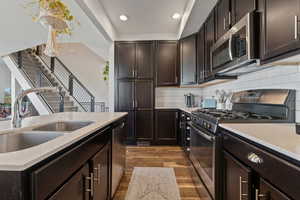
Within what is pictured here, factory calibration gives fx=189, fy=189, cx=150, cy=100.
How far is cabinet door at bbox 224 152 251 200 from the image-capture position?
1.08 meters

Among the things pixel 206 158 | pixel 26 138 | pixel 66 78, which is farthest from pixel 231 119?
pixel 66 78

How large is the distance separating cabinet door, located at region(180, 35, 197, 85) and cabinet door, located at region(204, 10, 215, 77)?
73 cm

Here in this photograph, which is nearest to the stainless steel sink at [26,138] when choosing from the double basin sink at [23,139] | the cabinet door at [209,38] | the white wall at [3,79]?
the double basin sink at [23,139]

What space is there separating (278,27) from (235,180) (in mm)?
1107

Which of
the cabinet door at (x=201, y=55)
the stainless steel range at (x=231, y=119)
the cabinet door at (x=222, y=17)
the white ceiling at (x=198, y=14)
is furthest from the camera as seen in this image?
the cabinet door at (x=201, y=55)

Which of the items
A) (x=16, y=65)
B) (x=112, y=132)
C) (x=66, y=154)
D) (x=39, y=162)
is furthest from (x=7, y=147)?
(x=16, y=65)

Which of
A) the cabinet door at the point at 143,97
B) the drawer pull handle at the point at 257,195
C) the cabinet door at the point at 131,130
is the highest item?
the cabinet door at the point at 143,97

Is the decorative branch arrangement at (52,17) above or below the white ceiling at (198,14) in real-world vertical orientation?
below

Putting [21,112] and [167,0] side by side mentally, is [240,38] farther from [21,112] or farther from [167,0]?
[21,112]

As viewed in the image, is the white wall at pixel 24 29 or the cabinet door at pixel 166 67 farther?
the cabinet door at pixel 166 67

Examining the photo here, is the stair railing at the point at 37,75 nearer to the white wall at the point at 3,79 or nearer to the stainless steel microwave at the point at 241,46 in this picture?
the white wall at the point at 3,79

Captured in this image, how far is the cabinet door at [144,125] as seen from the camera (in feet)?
14.4

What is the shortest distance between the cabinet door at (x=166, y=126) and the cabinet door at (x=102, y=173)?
2.67 m

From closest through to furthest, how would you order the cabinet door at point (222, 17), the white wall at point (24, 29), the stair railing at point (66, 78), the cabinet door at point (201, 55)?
the cabinet door at point (222, 17) < the cabinet door at point (201, 55) < the white wall at point (24, 29) < the stair railing at point (66, 78)
